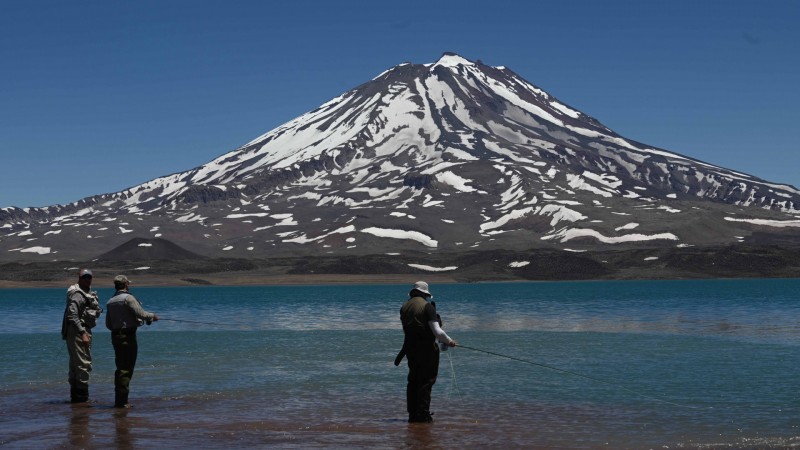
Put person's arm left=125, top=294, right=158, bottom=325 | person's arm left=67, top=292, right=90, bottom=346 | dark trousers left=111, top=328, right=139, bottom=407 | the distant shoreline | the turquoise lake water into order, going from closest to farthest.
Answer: the turquoise lake water → person's arm left=125, top=294, right=158, bottom=325 → dark trousers left=111, top=328, right=139, bottom=407 → person's arm left=67, top=292, right=90, bottom=346 → the distant shoreline

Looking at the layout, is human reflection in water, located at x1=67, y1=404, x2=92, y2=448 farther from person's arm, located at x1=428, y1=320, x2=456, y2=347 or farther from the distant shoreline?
the distant shoreline

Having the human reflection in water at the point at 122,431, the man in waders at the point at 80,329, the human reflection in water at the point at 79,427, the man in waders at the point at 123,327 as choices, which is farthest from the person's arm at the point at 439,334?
the man in waders at the point at 80,329

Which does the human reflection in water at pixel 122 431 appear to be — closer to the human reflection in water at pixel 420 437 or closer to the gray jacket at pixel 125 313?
the gray jacket at pixel 125 313

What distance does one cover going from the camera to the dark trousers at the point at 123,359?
19531 millimetres

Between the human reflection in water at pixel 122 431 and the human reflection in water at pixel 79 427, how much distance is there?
0.44 metres

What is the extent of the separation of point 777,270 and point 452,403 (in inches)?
7163

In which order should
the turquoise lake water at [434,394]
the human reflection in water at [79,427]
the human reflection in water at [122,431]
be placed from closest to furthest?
the human reflection in water at [122,431] → the human reflection in water at [79,427] → the turquoise lake water at [434,394]

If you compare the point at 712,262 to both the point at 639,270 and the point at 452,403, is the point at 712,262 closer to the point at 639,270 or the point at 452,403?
the point at 639,270

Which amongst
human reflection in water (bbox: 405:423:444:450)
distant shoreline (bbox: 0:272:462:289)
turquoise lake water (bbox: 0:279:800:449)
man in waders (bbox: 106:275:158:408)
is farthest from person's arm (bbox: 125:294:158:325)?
distant shoreline (bbox: 0:272:462:289)

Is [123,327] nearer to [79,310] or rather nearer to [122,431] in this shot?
[79,310]

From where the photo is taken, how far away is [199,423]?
17828mm

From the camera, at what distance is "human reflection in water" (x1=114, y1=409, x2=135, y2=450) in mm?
15312

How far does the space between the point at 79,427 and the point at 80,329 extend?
346cm

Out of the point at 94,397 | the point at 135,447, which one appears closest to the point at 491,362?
the point at 94,397
